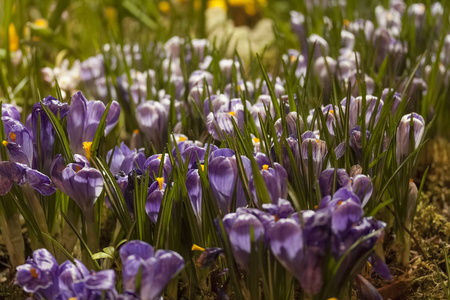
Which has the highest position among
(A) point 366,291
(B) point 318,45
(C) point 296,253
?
(B) point 318,45

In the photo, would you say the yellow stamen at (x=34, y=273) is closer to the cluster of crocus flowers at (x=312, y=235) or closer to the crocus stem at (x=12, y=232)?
the cluster of crocus flowers at (x=312, y=235)

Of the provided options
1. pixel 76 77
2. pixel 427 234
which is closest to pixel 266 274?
pixel 427 234

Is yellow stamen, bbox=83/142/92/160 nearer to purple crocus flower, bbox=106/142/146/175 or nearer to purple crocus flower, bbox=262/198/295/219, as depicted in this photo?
purple crocus flower, bbox=106/142/146/175

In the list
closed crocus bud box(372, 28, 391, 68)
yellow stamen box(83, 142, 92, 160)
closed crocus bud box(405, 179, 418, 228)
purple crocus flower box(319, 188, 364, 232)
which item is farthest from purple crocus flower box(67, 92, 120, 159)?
closed crocus bud box(372, 28, 391, 68)

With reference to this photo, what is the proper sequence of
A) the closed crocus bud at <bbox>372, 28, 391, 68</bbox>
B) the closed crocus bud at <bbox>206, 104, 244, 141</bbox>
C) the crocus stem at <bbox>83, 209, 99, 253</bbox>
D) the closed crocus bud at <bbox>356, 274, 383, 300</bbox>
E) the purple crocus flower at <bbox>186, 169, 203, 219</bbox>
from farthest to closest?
the closed crocus bud at <bbox>372, 28, 391, 68</bbox>, the closed crocus bud at <bbox>206, 104, 244, 141</bbox>, the crocus stem at <bbox>83, 209, 99, 253</bbox>, the purple crocus flower at <bbox>186, 169, 203, 219</bbox>, the closed crocus bud at <bbox>356, 274, 383, 300</bbox>

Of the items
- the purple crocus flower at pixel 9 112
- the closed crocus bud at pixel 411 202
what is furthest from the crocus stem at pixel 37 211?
the closed crocus bud at pixel 411 202

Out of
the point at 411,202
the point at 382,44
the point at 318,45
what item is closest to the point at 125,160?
the point at 411,202

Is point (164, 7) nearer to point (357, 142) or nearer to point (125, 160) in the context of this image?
point (125, 160)
